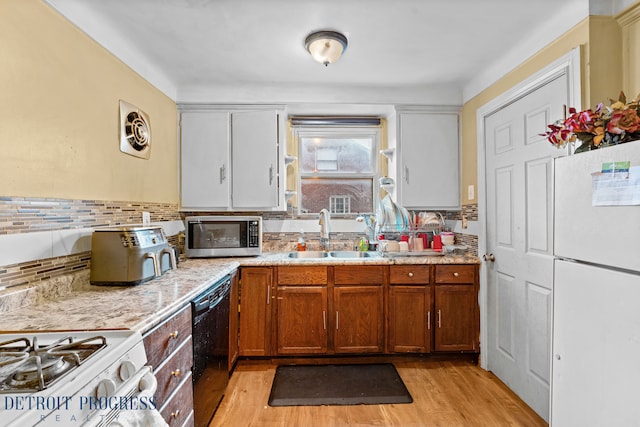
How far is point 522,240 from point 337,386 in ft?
5.21

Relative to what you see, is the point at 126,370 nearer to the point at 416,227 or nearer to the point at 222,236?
the point at 222,236

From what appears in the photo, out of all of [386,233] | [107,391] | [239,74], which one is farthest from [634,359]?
[239,74]

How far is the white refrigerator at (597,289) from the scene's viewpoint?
1045mm

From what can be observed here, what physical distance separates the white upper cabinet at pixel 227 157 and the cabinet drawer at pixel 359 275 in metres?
0.92

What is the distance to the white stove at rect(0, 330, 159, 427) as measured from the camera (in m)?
0.69

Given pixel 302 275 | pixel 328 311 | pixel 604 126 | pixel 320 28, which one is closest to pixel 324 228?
pixel 302 275

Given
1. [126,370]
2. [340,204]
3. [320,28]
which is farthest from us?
[340,204]

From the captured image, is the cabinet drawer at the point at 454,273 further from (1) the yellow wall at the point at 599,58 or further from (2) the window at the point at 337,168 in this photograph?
(1) the yellow wall at the point at 599,58

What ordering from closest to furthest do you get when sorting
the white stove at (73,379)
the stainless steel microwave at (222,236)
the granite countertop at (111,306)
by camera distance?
1. the white stove at (73,379)
2. the granite countertop at (111,306)
3. the stainless steel microwave at (222,236)

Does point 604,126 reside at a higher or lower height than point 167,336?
higher

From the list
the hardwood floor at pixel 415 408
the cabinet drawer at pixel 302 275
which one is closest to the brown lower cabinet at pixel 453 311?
the hardwood floor at pixel 415 408

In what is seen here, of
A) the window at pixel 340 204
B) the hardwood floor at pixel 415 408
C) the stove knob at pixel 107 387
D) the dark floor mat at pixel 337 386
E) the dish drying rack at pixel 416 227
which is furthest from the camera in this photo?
the window at pixel 340 204

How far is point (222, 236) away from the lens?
8.69ft

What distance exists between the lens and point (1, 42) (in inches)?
51.1
